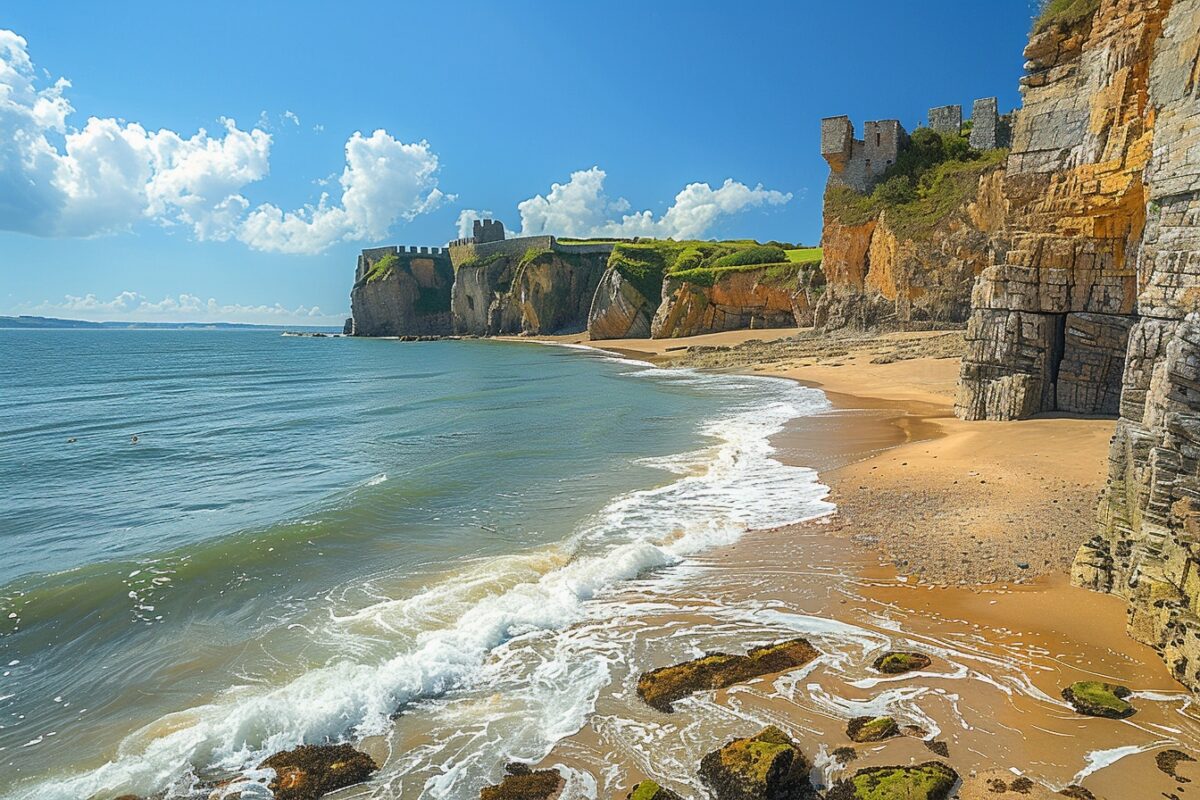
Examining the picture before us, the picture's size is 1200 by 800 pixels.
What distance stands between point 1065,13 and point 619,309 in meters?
47.9

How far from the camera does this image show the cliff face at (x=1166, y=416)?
525cm

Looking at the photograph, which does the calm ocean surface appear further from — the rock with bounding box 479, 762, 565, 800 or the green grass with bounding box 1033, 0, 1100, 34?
the green grass with bounding box 1033, 0, 1100, 34

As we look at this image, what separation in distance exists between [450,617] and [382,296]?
A: 92.7 meters

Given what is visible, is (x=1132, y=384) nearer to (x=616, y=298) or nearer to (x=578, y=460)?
(x=578, y=460)

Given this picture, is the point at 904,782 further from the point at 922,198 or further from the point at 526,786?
the point at 922,198

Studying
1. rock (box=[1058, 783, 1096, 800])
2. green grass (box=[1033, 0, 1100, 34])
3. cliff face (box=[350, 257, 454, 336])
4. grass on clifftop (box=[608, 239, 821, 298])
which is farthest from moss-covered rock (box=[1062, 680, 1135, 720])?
cliff face (box=[350, 257, 454, 336])

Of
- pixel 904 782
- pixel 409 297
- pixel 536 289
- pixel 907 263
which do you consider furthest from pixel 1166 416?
pixel 409 297

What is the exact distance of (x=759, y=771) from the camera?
4277 mm

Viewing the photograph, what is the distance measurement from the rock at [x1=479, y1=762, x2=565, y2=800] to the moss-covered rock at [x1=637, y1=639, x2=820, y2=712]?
43.9 inches

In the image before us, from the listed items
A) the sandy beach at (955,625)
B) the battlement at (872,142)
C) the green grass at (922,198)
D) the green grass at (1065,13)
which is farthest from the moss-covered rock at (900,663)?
the battlement at (872,142)

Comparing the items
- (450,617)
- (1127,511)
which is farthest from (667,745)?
(1127,511)

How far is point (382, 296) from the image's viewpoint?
9381 centimetres

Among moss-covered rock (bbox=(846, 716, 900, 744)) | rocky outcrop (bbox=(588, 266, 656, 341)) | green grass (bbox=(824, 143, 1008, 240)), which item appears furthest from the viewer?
rocky outcrop (bbox=(588, 266, 656, 341))

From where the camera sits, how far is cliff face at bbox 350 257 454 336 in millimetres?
92812
